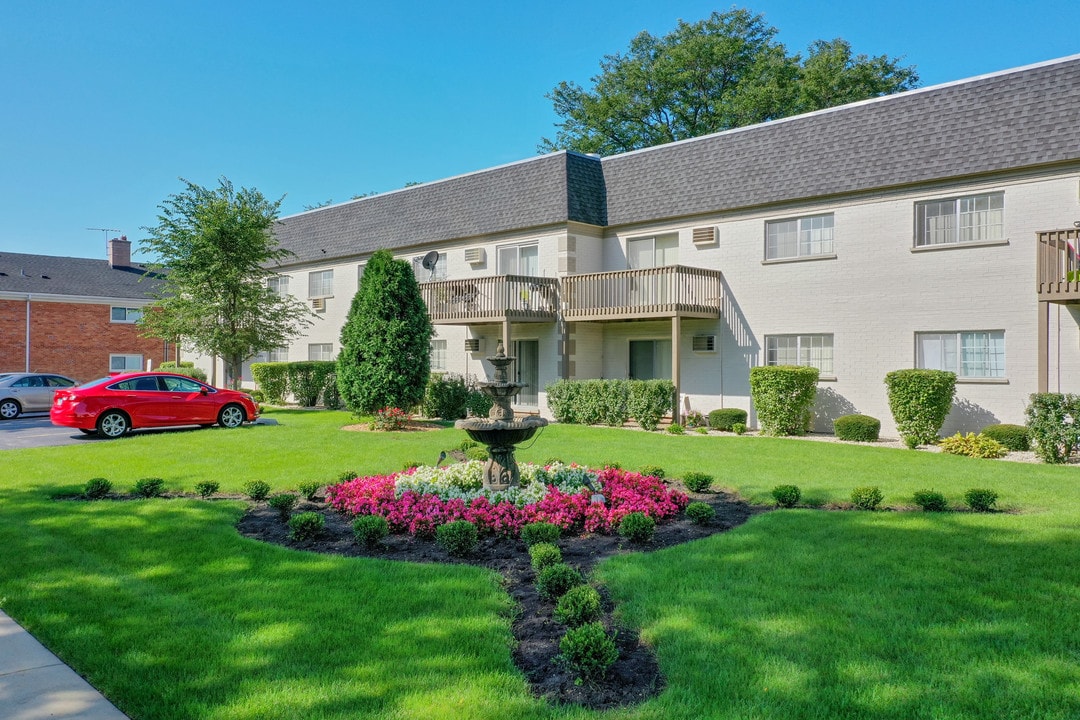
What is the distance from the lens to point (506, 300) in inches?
851

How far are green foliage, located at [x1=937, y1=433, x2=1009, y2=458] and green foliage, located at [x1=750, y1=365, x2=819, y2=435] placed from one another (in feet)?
10.4

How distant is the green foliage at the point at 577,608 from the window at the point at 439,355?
21.1m

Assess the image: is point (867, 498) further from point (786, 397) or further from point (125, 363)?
point (125, 363)

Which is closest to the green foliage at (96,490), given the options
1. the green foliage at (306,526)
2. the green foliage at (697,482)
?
the green foliage at (306,526)

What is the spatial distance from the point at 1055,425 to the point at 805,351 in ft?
19.9

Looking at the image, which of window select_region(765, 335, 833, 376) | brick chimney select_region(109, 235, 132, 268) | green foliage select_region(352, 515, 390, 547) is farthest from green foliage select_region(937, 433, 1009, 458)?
brick chimney select_region(109, 235, 132, 268)

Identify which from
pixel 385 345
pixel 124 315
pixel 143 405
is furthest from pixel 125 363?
pixel 385 345

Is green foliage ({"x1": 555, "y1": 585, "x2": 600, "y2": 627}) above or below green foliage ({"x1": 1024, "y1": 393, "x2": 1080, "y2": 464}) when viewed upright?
below

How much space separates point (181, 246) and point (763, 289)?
1862cm

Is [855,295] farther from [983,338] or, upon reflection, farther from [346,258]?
[346,258]

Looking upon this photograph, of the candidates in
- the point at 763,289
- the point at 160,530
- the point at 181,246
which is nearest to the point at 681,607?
the point at 160,530

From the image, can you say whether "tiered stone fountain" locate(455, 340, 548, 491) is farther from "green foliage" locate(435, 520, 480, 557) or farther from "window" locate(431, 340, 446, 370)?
"window" locate(431, 340, 446, 370)

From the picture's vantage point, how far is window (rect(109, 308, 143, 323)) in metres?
37.6

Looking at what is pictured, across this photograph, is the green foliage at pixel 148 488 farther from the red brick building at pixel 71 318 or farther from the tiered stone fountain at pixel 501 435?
the red brick building at pixel 71 318
